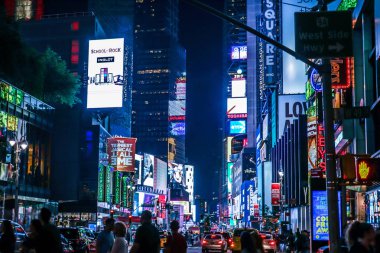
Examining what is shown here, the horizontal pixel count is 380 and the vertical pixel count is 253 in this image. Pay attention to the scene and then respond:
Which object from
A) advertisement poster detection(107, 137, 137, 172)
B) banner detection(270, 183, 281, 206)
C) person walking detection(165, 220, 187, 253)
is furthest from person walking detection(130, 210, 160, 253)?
advertisement poster detection(107, 137, 137, 172)

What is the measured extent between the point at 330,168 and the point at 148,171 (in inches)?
5516

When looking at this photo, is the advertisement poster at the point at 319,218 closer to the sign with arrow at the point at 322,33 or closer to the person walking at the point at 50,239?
the sign with arrow at the point at 322,33

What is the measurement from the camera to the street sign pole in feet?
44.7

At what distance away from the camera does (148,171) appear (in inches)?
6033

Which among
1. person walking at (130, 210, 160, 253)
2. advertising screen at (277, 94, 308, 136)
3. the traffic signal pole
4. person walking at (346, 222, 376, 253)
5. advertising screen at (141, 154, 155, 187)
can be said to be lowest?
person walking at (130, 210, 160, 253)

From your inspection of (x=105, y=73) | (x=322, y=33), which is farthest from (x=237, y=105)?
(x=322, y=33)

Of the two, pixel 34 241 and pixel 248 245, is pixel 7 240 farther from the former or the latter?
pixel 248 245

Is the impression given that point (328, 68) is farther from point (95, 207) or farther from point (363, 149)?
point (95, 207)

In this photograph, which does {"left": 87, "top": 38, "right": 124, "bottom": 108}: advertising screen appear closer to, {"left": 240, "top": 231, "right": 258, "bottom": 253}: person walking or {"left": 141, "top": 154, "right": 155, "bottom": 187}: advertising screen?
{"left": 141, "top": 154, "right": 155, "bottom": 187}: advertising screen

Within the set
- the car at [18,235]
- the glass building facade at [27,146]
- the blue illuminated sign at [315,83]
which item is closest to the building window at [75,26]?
the glass building facade at [27,146]

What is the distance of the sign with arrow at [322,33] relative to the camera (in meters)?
13.5

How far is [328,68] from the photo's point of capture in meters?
14.6

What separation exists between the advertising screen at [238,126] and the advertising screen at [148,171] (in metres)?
37.4

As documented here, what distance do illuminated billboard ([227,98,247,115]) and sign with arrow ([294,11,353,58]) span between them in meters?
163
